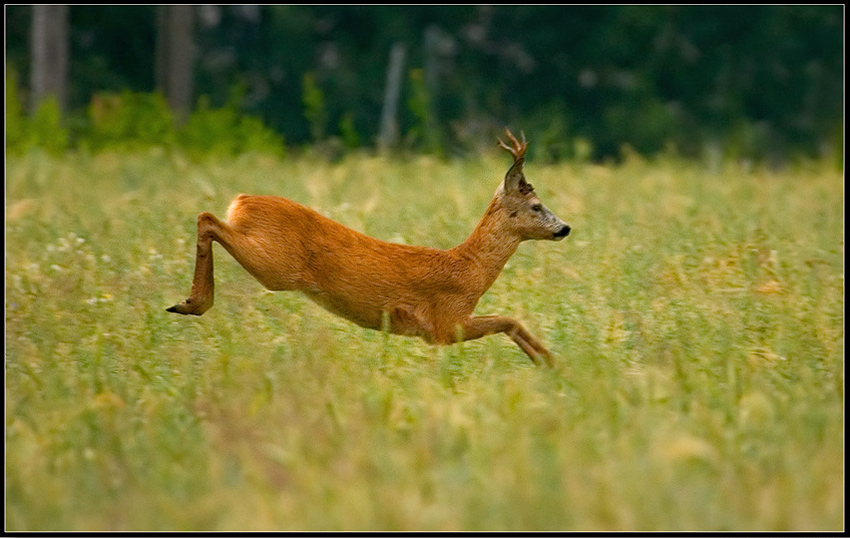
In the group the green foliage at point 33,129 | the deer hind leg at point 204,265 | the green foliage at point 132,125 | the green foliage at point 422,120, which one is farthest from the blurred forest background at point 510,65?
A: the deer hind leg at point 204,265

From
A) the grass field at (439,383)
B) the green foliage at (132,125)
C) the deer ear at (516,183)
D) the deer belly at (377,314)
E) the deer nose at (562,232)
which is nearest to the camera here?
the grass field at (439,383)

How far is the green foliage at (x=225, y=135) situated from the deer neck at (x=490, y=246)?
7.91 m

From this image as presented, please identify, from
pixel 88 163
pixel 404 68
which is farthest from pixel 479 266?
pixel 404 68

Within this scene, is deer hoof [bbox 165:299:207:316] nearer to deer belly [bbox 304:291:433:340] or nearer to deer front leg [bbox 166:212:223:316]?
deer front leg [bbox 166:212:223:316]

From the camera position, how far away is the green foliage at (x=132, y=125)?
14.9 m

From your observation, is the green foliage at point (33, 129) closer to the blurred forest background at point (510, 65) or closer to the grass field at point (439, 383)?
the grass field at point (439, 383)

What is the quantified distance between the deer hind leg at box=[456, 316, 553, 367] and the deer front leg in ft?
3.40

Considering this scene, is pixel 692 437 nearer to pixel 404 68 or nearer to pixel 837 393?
pixel 837 393

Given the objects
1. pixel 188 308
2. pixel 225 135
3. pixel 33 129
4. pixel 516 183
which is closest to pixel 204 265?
pixel 188 308

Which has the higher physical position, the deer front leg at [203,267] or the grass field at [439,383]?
the deer front leg at [203,267]

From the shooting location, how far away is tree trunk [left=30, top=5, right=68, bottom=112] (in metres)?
17.3

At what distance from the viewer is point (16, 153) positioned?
45.6 feet

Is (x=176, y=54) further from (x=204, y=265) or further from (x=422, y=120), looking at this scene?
(x=204, y=265)

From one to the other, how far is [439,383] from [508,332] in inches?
23.2
